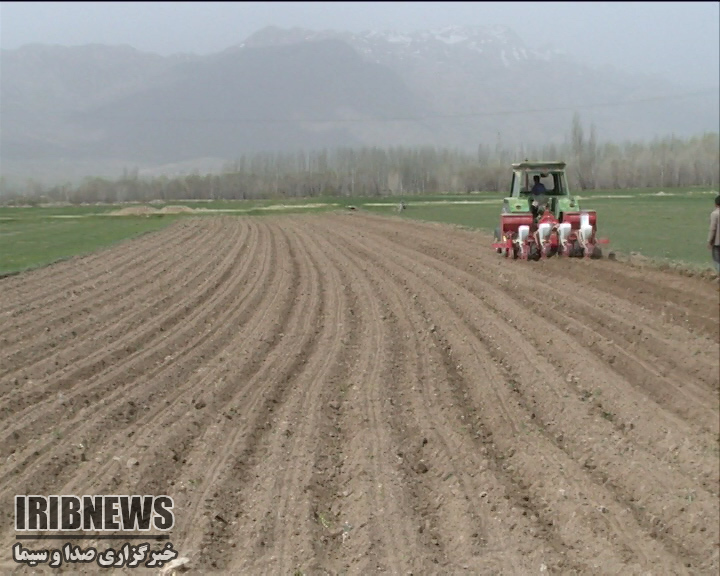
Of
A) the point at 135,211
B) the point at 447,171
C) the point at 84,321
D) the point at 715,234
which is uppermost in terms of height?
the point at 447,171

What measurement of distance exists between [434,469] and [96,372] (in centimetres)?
468

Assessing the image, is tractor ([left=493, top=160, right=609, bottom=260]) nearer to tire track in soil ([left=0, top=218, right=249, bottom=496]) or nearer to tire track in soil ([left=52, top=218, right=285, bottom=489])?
tire track in soil ([left=52, top=218, right=285, bottom=489])

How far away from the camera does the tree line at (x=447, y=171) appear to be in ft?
355

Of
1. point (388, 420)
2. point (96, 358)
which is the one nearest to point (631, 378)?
point (388, 420)

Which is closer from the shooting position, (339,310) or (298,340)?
(298,340)

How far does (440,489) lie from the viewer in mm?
6340

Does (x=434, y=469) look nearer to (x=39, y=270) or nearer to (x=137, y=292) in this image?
(x=137, y=292)

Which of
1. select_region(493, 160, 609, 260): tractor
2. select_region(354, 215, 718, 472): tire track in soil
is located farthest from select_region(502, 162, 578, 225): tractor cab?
select_region(354, 215, 718, 472): tire track in soil

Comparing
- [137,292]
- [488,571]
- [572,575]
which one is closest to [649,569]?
[572,575]

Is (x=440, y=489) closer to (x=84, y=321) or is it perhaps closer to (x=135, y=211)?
(x=84, y=321)

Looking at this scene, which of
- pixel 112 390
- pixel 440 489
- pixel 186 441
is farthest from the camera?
pixel 112 390

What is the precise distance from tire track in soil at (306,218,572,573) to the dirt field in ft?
0.07

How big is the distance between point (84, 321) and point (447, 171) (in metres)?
117

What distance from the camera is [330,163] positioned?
477 feet
